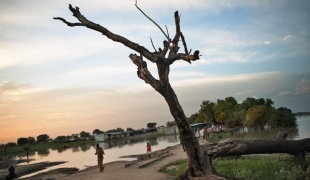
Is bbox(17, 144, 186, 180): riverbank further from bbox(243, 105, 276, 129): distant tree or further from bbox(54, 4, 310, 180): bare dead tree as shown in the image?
bbox(243, 105, 276, 129): distant tree

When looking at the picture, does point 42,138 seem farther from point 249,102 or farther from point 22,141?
point 249,102

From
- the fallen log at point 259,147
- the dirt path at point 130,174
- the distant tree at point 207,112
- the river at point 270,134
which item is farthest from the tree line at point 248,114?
the fallen log at point 259,147

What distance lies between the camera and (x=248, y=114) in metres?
67.9

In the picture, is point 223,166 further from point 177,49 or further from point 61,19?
point 61,19

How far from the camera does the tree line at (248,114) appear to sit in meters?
62.3

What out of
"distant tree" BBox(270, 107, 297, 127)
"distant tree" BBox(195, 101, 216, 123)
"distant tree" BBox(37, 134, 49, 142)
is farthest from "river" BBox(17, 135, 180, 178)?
"distant tree" BBox(37, 134, 49, 142)

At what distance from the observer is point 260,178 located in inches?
387

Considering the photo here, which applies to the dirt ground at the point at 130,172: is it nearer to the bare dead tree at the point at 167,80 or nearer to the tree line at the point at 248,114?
the bare dead tree at the point at 167,80

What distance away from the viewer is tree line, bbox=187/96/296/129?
205 feet

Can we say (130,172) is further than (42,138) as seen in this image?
No

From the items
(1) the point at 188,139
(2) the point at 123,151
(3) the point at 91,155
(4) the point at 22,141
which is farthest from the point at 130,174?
(4) the point at 22,141

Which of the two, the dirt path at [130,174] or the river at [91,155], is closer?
the dirt path at [130,174]

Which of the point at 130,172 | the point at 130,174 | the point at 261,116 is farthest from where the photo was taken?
the point at 261,116

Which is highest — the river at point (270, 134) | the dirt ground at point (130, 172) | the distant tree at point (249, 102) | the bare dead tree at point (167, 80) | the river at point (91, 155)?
the distant tree at point (249, 102)
